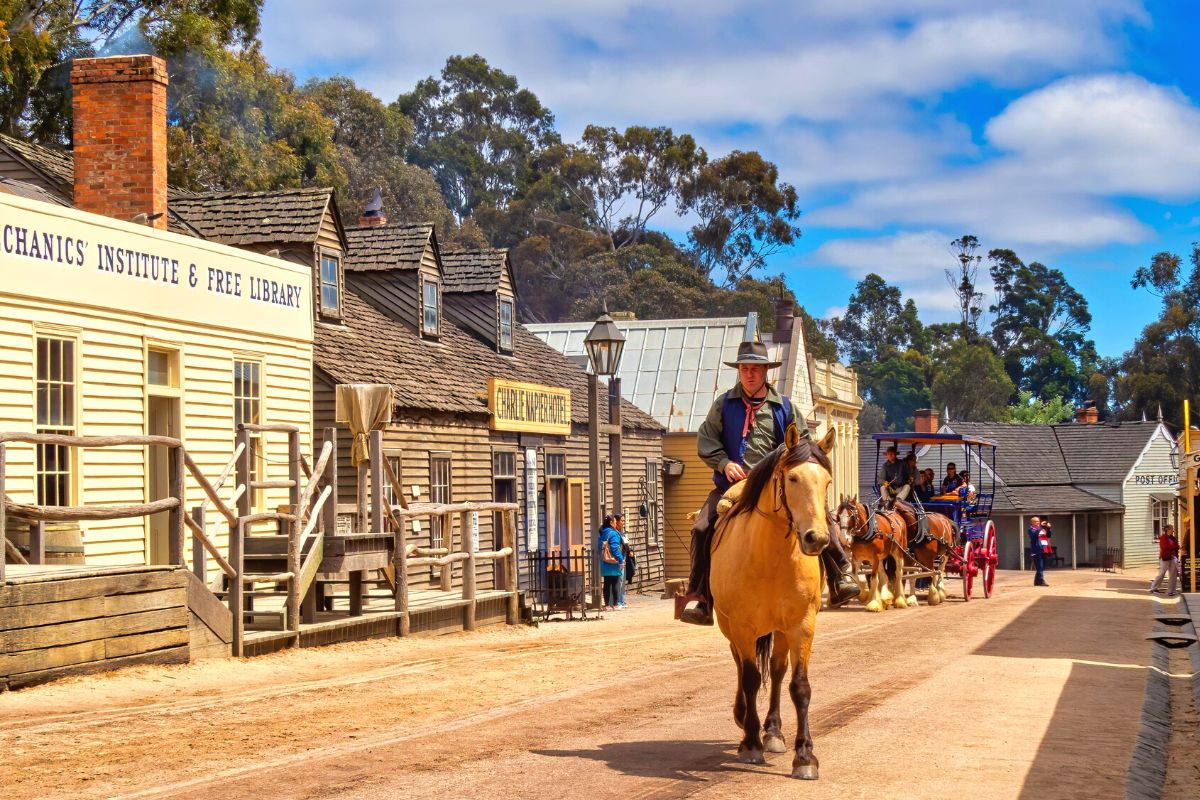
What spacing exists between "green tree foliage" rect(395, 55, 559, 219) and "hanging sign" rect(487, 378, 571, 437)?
164 feet

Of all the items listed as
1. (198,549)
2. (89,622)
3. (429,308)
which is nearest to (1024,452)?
(429,308)

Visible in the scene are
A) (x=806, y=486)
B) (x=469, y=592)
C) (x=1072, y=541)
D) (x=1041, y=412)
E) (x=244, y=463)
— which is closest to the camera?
(x=806, y=486)

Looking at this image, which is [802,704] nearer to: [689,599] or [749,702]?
[749,702]

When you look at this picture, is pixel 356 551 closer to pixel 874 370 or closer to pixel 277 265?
pixel 277 265

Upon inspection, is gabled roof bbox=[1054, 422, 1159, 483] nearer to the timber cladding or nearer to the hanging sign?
the hanging sign

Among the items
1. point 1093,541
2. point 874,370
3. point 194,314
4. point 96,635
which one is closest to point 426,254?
point 194,314

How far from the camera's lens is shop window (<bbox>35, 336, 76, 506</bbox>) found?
15.9 m

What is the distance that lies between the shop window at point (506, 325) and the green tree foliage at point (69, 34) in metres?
10.6

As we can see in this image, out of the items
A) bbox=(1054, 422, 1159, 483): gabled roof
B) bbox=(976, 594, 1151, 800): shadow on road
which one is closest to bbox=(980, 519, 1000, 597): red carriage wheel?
bbox=(976, 594, 1151, 800): shadow on road

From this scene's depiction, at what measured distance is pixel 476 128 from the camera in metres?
80.0

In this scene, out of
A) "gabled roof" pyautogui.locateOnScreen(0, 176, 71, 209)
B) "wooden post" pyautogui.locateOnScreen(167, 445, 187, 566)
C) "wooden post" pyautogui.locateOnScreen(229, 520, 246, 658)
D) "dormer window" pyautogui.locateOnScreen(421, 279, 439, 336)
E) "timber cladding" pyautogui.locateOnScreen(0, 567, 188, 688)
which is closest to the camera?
"timber cladding" pyautogui.locateOnScreen(0, 567, 188, 688)

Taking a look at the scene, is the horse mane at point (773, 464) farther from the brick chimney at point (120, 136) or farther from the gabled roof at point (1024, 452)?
the gabled roof at point (1024, 452)

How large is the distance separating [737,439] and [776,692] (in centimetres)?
178

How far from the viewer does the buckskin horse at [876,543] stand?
24.3 metres
